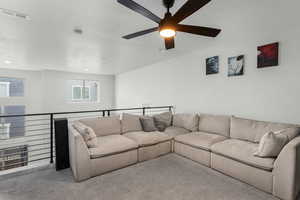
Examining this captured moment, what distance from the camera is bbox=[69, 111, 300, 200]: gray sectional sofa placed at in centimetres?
185

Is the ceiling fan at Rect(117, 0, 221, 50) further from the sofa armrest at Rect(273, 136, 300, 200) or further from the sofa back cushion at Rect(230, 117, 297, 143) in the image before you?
the sofa back cushion at Rect(230, 117, 297, 143)

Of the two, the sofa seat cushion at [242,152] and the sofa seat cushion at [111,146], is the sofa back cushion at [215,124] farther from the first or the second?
the sofa seat cushion at [111,146]

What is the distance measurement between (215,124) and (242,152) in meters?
1.02

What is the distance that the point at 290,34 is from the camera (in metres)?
2.53

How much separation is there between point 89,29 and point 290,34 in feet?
11.0


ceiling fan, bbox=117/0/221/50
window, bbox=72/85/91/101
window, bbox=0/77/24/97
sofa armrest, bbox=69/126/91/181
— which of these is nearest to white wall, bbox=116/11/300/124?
ceiling fan, bbox=117/0/221/50

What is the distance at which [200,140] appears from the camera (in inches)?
113

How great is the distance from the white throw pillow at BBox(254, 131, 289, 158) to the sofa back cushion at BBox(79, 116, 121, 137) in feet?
8.16

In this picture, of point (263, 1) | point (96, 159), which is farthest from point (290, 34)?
point (96, 159)

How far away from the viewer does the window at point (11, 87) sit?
5988mm

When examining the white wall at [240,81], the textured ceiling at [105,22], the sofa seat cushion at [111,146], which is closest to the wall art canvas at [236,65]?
the white wall at [240,81]

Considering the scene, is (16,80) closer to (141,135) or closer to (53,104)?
(53,104)

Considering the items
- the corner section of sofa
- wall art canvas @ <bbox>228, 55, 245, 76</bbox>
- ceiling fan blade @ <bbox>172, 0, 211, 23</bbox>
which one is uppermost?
ceiling fan blade @ <bbox>172, 0, 211, 23</bbox>

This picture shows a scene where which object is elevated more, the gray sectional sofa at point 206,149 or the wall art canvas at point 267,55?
the wall art canvas at point 267,55
